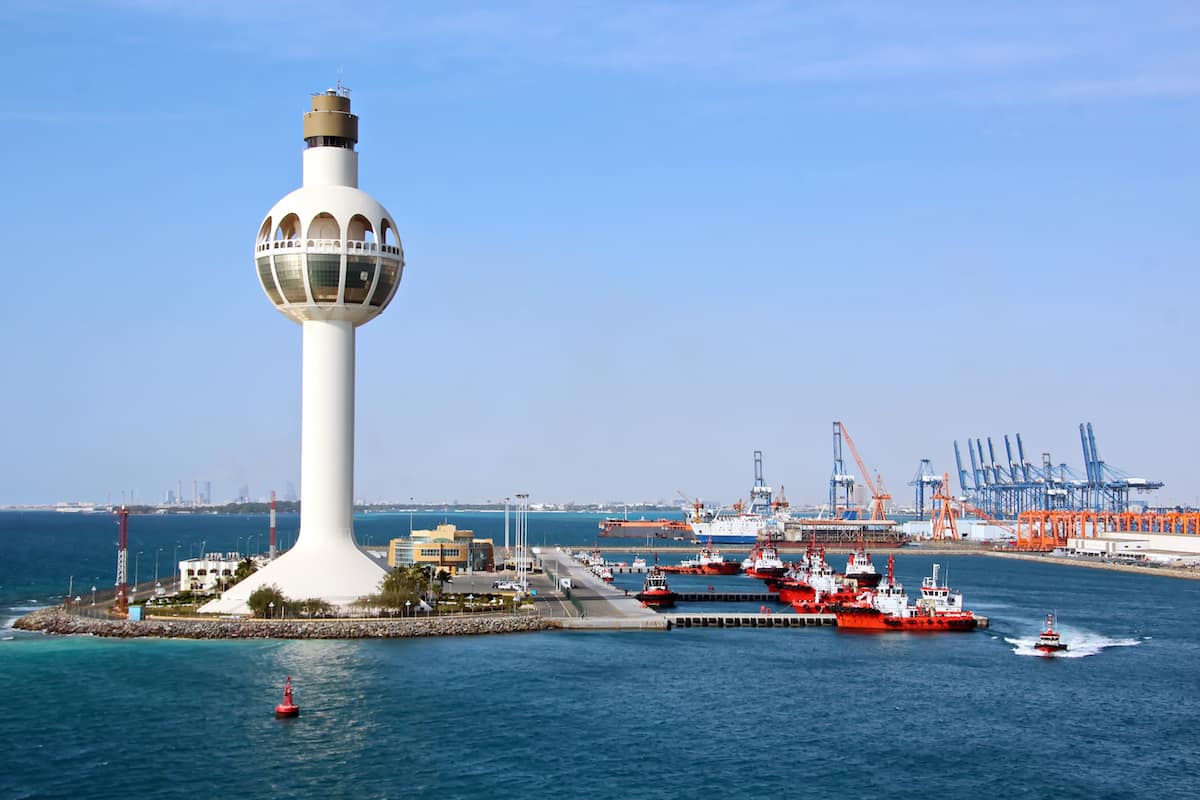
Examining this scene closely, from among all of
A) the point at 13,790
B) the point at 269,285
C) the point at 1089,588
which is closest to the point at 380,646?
the point at 269,285

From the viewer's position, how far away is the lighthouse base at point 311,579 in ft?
242

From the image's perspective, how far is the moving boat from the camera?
3263 inches

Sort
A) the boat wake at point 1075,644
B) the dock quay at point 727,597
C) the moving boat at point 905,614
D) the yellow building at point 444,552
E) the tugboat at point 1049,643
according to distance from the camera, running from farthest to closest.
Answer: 1. the yellow building at point 444,552
2. the dock quay at point 727,597
3. the moving boat at point 905,614
4. the boat wake at point 1075,644
5. the tugboat at point 1049,643

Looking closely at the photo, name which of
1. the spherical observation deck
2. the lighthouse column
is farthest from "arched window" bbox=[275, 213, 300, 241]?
the lighthouse column

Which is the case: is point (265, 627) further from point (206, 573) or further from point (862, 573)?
point (862, 573)

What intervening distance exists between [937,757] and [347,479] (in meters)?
41.2

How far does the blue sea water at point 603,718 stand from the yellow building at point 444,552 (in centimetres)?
4074

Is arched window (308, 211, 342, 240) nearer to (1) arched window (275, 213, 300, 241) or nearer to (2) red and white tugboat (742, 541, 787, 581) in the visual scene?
(1) arched window (275, 213, 300, 241)

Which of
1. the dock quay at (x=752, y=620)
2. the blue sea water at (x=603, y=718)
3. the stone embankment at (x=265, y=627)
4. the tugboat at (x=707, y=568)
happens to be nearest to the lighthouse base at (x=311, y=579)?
the stone embankment at (x=265, y=627)

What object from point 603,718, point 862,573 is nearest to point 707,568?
point 862,573

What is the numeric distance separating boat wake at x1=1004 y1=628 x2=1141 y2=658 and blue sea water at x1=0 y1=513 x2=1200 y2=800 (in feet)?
1.16

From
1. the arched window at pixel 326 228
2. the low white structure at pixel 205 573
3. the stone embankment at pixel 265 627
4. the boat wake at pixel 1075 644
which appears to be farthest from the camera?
→ the low white structure at pixel 205 573

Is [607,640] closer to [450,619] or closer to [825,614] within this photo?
[450,619]

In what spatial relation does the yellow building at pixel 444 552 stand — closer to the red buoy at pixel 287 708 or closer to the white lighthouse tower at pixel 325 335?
the white lighthouse tower at pixel 325 335
